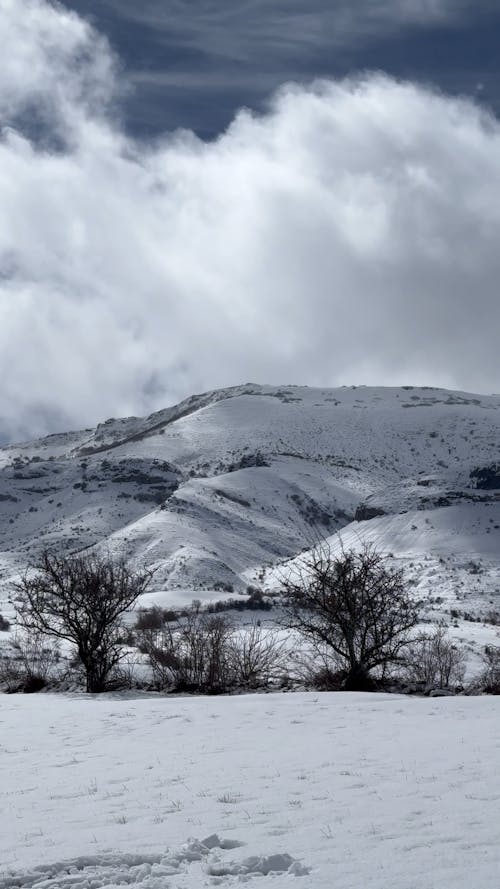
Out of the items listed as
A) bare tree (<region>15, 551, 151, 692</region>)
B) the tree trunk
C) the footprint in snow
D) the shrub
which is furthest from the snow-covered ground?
the shrub

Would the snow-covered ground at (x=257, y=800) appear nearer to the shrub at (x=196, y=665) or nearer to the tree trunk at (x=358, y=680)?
the tree trunk at (x=358, y=680)

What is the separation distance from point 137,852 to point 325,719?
896cm

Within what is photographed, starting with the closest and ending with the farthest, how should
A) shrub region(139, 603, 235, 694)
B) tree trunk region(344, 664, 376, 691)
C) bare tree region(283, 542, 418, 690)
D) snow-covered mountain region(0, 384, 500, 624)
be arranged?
tree trunk region(344, 664, 376, 691) → bare tree region(283, 542, 418, 690) → shrub region(139, 603, 235, 694) → snow-covered mountain region(0, 384, 500, 624)

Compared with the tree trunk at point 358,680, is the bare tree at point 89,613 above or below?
above

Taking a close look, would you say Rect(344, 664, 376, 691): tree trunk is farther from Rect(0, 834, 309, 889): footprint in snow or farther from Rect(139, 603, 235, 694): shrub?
Rect(0, 834, 309, 889): footprint in snow

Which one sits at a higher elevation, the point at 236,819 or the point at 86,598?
the point at 86,598

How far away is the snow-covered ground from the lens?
22.7 feet

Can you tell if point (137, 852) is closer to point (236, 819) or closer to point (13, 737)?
point (236, 819)

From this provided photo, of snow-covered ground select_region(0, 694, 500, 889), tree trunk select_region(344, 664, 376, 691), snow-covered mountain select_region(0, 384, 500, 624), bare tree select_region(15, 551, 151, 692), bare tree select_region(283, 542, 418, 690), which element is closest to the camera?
snow-covered ground select_region(0, 694, 500, 889)

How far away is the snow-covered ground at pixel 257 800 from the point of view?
6.91 meters

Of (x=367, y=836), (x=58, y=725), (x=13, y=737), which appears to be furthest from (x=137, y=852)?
(x=58, y=725)

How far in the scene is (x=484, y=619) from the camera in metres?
72.7

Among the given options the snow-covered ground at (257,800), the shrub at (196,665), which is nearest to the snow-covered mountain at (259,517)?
the shrub at (196,665)

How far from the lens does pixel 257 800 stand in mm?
9414
